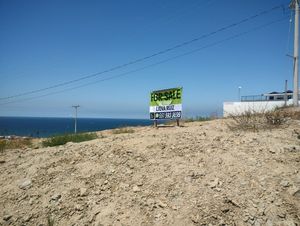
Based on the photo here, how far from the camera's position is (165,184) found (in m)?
5.84

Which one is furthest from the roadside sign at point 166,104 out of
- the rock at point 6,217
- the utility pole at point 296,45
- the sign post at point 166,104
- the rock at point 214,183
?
the utility pole at point 296,45

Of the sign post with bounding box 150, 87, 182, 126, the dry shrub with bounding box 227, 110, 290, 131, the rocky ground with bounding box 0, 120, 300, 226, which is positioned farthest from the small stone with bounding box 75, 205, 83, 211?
→ the sign post with bounding box 150, 87, 182, 126

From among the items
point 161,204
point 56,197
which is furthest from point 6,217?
point 161,204

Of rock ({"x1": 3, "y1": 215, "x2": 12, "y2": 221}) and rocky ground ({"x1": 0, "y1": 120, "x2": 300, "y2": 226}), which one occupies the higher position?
rocky ground ({"x1": 0, "y1": 120, "x2": 300, "y2": 226})

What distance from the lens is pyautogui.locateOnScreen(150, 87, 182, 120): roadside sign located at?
1267 cm

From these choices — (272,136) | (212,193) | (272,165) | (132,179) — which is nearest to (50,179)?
(132,179)

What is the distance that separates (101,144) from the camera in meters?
8.69

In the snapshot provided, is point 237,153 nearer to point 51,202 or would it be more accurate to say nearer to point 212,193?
point 212,193

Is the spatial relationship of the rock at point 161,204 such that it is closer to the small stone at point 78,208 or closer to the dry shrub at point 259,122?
the small stone at point 78,208

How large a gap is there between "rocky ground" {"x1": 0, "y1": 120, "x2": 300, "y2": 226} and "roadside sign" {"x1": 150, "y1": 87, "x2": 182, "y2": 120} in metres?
4.62

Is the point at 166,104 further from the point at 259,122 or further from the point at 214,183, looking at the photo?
the point at 214,183

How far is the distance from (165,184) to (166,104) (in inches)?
295

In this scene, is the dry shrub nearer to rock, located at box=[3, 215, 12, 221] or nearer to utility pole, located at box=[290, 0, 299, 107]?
rock, located at box=[3, 215, 12, 221]

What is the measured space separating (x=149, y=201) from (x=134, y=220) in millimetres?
490
